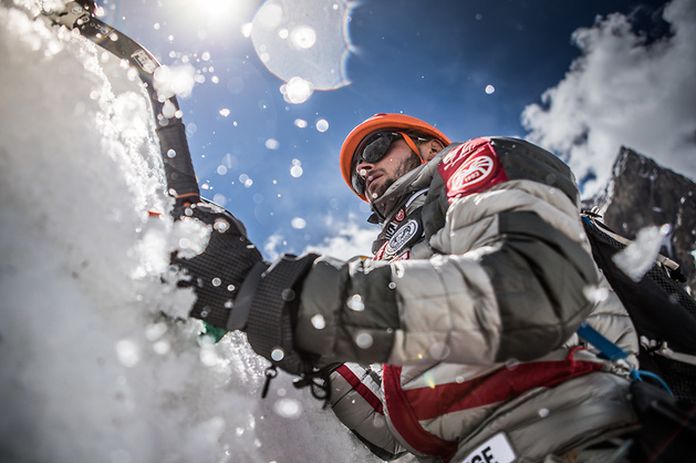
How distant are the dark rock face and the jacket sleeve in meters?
78.9

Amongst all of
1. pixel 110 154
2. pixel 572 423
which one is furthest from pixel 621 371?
pixel 110 154

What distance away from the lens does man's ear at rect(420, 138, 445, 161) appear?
3605mm

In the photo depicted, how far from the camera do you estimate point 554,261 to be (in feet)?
4.23

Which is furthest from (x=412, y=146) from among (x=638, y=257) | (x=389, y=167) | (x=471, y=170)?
(x=638, y=257)

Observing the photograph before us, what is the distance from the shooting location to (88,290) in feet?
3.92

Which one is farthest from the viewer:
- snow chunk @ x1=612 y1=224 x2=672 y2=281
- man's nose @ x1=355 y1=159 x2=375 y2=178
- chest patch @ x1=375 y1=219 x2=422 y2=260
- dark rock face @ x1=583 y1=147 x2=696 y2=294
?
dark rock face @ x1=583 y1=147 x2=696 y2=294

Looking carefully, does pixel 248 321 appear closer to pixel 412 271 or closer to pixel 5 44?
pixel 412 271

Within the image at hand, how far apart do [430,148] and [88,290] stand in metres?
3.16

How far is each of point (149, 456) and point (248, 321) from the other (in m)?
0.50

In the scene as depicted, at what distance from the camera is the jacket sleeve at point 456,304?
122cm

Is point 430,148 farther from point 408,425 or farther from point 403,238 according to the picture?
point 408,425

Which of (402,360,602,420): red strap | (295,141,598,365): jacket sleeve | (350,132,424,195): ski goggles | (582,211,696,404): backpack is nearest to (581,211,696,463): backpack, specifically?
(582,211,696,404): backpack

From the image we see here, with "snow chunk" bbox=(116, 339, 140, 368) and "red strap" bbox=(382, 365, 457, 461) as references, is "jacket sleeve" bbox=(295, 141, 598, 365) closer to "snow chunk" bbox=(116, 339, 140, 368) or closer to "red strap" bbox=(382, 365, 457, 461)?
"snow chunk" bbox=(116, 339, 140, 368)

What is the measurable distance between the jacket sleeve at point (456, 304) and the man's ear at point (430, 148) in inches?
92.9
